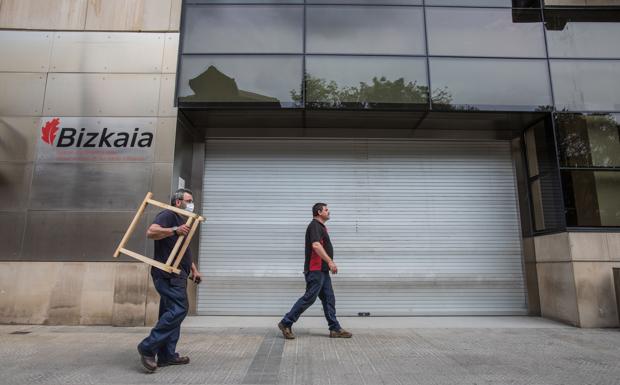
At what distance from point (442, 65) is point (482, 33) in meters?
1.18

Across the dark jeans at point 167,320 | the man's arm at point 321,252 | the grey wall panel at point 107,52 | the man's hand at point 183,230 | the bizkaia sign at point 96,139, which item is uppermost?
the grey wall panel at point 107,52

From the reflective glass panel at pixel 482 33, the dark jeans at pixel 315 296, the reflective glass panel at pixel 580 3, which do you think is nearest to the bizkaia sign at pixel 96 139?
the dark jeans at pixel 315 296

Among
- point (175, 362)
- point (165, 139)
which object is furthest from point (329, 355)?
point (165, 139)

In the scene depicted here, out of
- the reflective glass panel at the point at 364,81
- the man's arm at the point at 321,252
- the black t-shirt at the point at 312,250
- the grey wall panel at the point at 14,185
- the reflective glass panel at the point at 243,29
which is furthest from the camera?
the reflective glass panel at the point at 243,29

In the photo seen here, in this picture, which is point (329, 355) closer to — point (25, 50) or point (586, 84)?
point (586, 84)

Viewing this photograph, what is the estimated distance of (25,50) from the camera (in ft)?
24.6

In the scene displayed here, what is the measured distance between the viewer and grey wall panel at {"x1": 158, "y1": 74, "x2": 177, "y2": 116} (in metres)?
7.29

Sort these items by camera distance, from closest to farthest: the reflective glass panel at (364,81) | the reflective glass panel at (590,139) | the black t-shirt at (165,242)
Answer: the black t-shirt at (165,242)
the reflective glass panel at (590,139)
the reflective glass panel at (364,81)

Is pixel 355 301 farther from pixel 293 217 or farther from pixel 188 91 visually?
pixel 188 91

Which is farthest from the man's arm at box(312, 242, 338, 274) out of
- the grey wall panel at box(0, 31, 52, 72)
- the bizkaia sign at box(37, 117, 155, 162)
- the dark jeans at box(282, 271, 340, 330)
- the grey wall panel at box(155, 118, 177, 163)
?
the grey wall panel at box(0, 31, 52, 72)

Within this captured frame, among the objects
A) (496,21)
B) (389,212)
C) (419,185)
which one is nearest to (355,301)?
(389,212)

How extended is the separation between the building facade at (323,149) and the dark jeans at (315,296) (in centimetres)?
244

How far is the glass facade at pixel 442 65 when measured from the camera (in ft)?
24.0

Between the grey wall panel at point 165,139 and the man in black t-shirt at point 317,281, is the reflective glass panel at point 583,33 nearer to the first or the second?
the man in black t-shirt at point 317,281
